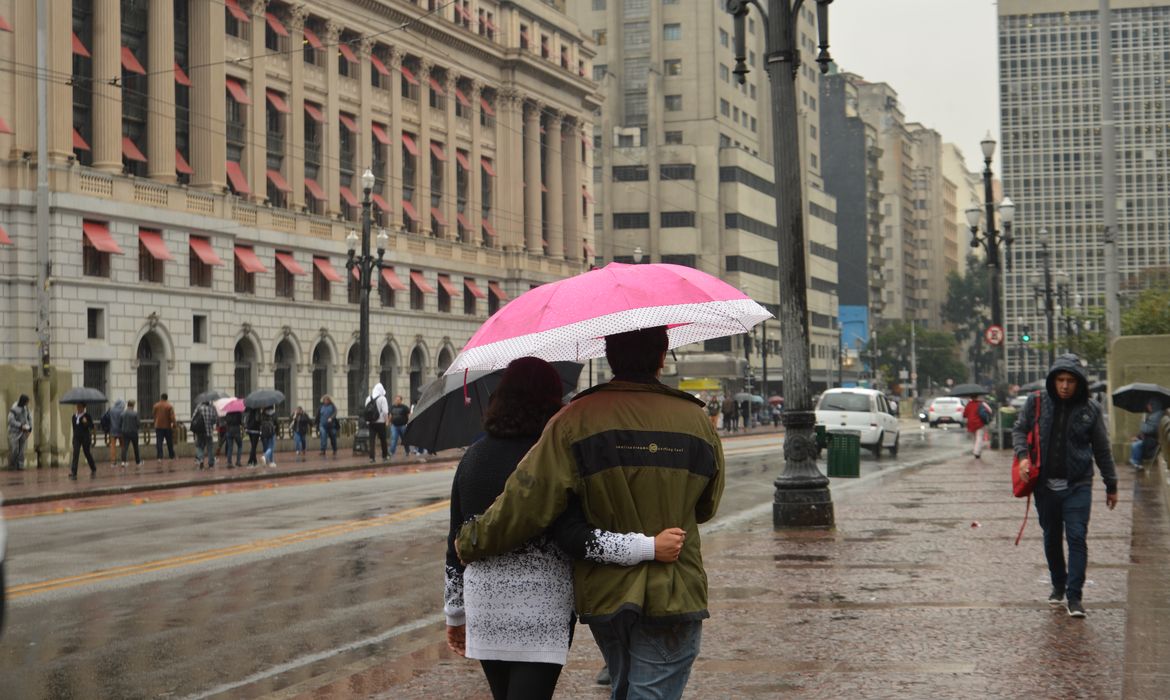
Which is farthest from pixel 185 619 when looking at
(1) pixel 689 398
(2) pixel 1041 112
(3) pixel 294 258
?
(2) pixel 1041 112

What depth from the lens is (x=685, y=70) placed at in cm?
11694

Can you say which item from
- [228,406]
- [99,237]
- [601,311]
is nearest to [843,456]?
[228,406]

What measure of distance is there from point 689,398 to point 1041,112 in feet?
531

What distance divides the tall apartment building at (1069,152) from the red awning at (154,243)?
353 ft

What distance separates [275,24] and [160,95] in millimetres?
7890

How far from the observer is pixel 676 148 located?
113500mm

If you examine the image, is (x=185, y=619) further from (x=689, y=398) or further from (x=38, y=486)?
(x=38, y=486)

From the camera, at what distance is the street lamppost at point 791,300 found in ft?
53.4

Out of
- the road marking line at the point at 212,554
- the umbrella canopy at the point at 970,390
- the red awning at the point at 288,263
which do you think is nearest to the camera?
the road marking line at the point at 212,554

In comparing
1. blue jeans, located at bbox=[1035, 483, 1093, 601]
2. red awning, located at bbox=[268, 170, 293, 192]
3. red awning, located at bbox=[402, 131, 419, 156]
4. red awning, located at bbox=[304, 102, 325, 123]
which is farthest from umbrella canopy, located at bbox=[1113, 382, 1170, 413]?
red awning, located at bbox=[402, 131, 419, 156]

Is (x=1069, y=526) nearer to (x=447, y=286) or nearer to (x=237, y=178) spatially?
(x=237, y=178)

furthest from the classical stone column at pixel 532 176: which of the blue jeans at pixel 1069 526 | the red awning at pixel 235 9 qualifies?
the blue jeans at pixel 1069 526

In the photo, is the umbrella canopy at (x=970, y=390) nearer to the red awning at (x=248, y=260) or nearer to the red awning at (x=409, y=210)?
the red awning at (x=248, y=260)

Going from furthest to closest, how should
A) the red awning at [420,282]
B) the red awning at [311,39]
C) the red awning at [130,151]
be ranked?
the red awning at [420,282]
the red awning at [311,39]
the red awning at [130,151]
